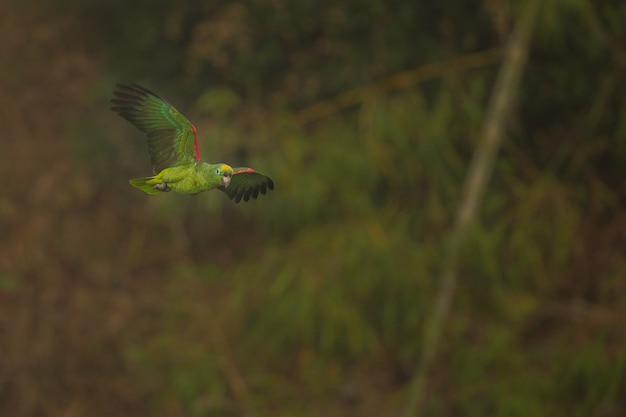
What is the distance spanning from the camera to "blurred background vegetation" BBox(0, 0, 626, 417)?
3.11 meters

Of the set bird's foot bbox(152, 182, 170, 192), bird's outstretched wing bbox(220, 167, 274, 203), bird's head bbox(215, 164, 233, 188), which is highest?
bird's outstretched wing bbox(220, 167, 274, 203)

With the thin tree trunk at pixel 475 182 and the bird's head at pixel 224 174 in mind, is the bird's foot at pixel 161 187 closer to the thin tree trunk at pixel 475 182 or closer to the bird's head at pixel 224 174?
the bird's head at pixel 224 174

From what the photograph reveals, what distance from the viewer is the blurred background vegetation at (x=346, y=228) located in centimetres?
311

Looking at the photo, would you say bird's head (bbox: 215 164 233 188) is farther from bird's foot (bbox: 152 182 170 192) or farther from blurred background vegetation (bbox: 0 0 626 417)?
blurred background vegetation (bbox: 0 0 626 417)

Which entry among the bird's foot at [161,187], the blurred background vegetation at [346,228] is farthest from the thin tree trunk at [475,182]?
the bird's foot at [161,187]

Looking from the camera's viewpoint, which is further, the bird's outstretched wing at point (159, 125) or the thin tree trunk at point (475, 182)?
the thin tree trunk at point (475, 182)

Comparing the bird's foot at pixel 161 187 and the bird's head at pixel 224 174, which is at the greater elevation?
the bird's head at pixel 224 174

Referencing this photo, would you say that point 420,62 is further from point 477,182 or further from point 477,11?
point 477,182

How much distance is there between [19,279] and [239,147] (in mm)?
1746

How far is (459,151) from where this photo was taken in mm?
3318

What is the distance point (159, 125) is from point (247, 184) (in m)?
0.07

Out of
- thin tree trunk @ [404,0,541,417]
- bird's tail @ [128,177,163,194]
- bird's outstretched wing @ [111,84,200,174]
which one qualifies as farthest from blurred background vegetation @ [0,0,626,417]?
bird's tail @ [128,177,163,194]

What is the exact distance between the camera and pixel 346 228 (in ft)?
10.3

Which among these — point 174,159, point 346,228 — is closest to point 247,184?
point 174,159
